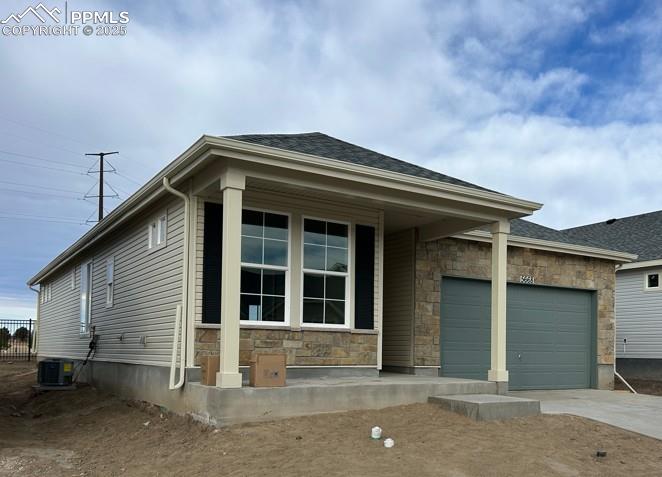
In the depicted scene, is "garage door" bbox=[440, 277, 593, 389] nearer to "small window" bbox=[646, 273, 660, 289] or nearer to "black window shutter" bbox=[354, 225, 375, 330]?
"black window shutter" bbox=[354, 225, 375, 330]

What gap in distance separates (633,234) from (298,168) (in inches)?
642

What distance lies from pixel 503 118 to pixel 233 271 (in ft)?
28.5

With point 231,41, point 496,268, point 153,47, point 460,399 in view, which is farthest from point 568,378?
point 153,47

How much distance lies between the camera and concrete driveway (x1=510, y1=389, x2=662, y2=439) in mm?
9211

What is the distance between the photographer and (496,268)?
11.0 metres

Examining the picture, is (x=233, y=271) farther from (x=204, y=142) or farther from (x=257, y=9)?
(x=257, y=9)

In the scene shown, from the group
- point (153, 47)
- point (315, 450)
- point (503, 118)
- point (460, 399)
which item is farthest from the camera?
point (503, 118)

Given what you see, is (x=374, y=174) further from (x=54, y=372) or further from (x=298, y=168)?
(x=54, y=372)

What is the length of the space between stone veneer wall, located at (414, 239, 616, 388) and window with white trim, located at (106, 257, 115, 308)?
20.1ft

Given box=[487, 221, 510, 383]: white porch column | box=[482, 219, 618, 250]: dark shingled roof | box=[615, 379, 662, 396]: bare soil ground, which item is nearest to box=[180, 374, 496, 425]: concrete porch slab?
box=[487, 221, 510, 383]: white porch column

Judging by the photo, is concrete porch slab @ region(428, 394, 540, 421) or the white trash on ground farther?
concrete porch slab @ region(428, 394, 540, 421)

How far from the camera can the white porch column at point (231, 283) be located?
26.5 feet

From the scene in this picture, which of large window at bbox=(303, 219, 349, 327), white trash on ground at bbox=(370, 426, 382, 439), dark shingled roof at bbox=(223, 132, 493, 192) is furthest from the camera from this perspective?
large window at bbox=(303, 219, 349, 327)

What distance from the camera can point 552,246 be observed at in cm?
1448
